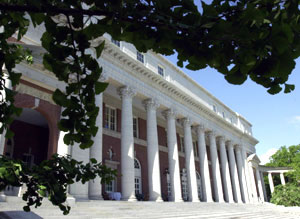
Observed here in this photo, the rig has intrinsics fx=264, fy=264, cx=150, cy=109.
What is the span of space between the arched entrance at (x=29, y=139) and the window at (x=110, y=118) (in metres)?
5.74

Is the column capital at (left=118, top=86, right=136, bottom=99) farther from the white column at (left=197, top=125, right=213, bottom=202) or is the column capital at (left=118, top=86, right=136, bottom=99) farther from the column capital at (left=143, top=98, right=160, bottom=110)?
the white column at (left=197, top=125, right=213, bottom=202)

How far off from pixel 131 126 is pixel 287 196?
32.8 m

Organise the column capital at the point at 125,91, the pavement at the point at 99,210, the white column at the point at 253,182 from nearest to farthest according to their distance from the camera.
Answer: the pavement at the point at 99,210 < the column capital at the point at 125,91 < the white column at the point at 253,182

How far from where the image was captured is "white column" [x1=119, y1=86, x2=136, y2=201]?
1886cm

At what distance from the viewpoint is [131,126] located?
806 inches

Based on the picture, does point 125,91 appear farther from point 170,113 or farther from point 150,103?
point 170,113

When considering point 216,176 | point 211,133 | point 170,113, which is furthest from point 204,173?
point 170,113

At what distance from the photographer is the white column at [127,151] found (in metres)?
18.9

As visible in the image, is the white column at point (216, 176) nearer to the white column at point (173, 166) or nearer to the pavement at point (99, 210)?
the white column at point (173, 166)

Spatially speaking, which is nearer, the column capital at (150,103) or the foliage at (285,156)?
the column capital at (150,103)

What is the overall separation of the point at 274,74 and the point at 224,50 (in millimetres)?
405

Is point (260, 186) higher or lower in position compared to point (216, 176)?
lower

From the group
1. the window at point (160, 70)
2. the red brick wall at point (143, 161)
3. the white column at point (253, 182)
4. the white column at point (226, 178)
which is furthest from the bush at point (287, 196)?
the window at point (160, 70)

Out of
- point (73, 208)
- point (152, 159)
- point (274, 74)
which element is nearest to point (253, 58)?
point (274, 74)
